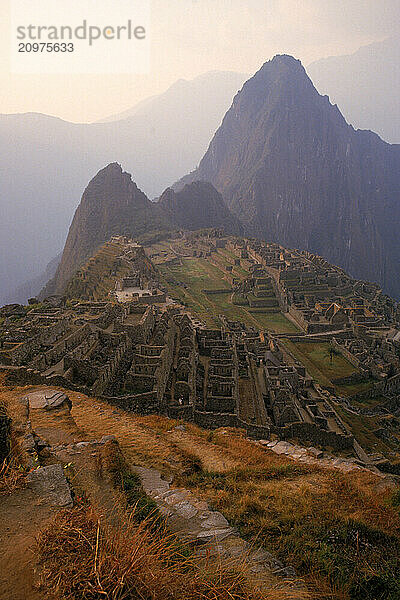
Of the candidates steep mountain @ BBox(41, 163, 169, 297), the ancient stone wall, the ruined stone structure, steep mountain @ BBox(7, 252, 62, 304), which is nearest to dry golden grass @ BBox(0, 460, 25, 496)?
the ancient stone wall

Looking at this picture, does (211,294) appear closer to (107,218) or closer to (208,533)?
(208,533)

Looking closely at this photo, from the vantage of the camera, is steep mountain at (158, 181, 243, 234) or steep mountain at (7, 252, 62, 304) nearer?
steep mountain at (7, 252, 62, 304)

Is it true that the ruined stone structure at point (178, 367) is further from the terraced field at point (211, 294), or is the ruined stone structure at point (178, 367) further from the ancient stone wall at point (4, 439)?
the ancient stone wall at point (4, 439)

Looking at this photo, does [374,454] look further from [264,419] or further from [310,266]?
[310,266]

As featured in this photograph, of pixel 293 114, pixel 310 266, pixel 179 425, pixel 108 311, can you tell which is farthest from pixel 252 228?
pixel 179 425

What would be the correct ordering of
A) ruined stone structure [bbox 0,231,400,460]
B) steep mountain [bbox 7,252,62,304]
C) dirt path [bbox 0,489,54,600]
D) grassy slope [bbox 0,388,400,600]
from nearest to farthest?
dirt path [bbox 0,489,54,600], grassy slope [bbox 0,388,400,600], ruined stone structure [bbox 0,231,400,460], steep mountain [bbox 7,252,62,304]

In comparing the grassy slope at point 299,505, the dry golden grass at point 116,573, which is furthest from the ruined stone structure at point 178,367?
the dry golden grass at point 116,573

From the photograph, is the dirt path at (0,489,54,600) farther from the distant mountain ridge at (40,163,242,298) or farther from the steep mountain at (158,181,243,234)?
the steep mountain at (158,181,243,234)
